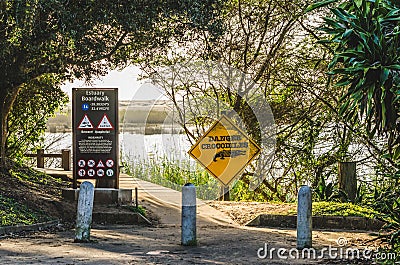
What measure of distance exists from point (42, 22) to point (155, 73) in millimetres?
5822

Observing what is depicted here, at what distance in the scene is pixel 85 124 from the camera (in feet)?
54.2

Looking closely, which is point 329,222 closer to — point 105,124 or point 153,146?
point 105,124

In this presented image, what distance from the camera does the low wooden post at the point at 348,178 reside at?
16.0m

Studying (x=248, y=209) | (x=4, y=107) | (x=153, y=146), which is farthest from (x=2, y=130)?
(x=248, y=209)

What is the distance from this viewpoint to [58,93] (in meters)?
19.2

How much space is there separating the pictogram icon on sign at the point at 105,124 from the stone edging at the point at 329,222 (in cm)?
411

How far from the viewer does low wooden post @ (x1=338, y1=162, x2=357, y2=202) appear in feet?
52.4

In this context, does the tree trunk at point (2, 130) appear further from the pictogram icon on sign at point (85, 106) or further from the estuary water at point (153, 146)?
the estuary water at point (153, 146)

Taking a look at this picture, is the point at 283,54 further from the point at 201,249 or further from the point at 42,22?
the point at 201,249

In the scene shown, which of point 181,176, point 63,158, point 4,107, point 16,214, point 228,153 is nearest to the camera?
point 16,214

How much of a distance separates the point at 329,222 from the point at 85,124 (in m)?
6.03

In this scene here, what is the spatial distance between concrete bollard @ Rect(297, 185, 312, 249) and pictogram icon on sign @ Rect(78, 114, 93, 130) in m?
6.68

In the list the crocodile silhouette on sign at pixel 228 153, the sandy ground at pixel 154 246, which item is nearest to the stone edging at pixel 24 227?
the sandy ground at pixel 154 246

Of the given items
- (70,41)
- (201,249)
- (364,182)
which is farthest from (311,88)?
(201,249)
